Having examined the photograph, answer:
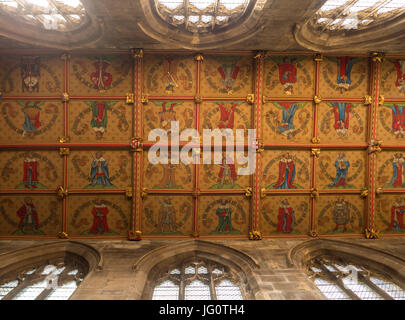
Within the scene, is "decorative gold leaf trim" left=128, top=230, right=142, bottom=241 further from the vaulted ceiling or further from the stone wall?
the vaulted ceiling

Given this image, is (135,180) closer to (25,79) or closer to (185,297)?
(185,297)

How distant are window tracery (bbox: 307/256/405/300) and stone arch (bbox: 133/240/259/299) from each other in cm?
169

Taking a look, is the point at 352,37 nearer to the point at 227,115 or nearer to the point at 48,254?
the point at 227,115

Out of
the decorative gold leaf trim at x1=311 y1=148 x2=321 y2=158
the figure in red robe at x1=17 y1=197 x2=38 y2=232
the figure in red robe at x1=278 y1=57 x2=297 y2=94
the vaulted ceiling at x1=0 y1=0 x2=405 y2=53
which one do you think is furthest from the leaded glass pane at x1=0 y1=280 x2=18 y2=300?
the figure in red robe at x1=278 y1=57 x2=297 y2=94

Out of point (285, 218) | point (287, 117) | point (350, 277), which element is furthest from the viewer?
point (285, 218)

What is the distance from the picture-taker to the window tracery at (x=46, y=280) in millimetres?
5512

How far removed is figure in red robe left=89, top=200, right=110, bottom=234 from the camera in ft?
23.5

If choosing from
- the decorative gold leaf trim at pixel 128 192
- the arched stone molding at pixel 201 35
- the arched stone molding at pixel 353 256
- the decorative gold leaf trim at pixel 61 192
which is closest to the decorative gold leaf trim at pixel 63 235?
the decorative gold leaf trim at pixel 61 192

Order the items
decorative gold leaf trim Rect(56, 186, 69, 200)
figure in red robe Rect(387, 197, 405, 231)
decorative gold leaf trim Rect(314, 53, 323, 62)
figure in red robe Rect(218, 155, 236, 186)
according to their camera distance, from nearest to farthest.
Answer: decorative gold leaf trim Rect(314, 53, 323, 62), decorative gold leaf trim Rect(56, 186, 69, 200), figure in red robe Rect(218, 155, 236, 186), figure in red robe Rect(387, 197, 405, 231)

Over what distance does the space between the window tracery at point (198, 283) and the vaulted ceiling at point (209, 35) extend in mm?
5819

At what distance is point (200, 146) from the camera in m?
7.06

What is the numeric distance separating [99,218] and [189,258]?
2866 millimetres

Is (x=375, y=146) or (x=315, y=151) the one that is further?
(x=315, y=151)

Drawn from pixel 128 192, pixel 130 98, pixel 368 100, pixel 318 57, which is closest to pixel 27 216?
pixel 128 192
